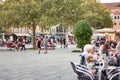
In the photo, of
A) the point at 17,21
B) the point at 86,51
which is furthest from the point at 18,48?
the point at 86,51

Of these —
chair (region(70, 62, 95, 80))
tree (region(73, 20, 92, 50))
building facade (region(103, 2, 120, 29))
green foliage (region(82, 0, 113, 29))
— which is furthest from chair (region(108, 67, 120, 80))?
building facade (region(103, 2, 120, 29))

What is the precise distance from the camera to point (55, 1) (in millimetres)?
46250

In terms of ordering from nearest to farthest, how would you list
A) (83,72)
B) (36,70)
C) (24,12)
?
(83,72), (36,70), (24,12)

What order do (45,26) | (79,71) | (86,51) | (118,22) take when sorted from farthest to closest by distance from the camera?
(118,22) → (45,26) → (86,51) → (79,71)

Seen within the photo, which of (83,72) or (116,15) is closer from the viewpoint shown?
(83,72)

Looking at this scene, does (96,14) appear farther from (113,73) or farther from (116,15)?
(113,73)

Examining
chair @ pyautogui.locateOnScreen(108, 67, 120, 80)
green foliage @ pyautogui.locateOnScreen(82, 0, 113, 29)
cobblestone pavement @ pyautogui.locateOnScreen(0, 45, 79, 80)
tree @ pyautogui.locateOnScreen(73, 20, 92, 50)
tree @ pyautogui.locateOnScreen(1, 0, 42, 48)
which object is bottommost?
cobblestone pavement @ pyautogui.locateOnScreen(0, 45, 79, 80)

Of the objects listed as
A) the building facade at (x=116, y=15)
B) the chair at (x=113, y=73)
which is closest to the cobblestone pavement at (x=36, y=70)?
the chair at (x=113, y=73)

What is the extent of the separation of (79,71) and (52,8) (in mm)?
35720

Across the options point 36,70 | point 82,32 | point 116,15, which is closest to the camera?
point 36,70

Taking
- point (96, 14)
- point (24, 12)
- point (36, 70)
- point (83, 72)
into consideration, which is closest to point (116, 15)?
point (96, 14)

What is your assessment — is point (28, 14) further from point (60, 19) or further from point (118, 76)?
point (118, 76)

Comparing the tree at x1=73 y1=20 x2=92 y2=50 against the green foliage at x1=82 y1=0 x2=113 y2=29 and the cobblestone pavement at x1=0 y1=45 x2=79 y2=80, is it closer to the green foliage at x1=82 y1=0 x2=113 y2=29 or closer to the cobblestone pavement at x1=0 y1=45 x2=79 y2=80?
the cobblestone pavement at x1=0 y1=45 x2=79 y2=80

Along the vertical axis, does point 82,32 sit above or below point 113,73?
above
